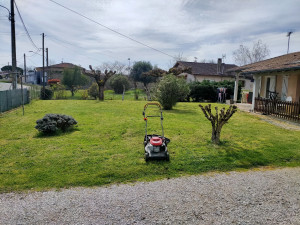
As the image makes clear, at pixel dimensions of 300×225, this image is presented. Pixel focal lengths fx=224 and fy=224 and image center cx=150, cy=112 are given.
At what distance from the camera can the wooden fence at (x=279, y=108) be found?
9605mm

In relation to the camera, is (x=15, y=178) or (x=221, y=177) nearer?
(x=15, y=178)

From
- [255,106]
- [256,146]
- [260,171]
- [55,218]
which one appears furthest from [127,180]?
[255,106]

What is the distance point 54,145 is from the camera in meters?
6.07

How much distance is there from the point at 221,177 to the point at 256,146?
95.8 inches

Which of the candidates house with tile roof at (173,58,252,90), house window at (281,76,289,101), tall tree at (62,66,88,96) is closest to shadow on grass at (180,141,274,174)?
house window at (281,76,289,101)

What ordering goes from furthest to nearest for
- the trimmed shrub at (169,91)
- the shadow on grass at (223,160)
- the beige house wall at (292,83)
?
the trimmed shrub at (169,91)
the beige house wall at (292,83)
the shadow on grass at (223,160)

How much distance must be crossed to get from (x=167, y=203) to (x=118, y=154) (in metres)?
2.32

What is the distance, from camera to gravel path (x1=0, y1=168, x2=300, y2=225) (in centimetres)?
299

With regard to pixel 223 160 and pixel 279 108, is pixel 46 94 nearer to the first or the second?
pixel 279 108

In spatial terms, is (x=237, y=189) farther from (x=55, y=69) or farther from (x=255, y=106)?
(x=55, y=69)

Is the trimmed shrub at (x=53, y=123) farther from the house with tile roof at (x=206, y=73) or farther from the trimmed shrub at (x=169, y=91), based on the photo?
the house with tile roof at (x=206, y=73)

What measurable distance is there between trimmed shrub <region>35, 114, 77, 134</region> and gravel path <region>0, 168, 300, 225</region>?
373 centimetres

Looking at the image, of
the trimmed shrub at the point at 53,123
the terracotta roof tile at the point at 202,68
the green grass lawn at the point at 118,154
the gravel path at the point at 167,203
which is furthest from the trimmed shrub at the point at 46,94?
the gravel path at the point at 167,203

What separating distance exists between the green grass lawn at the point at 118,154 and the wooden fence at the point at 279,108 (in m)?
2.08
